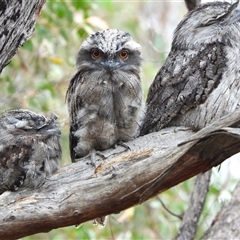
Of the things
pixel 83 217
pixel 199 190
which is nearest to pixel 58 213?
pixel 83 217

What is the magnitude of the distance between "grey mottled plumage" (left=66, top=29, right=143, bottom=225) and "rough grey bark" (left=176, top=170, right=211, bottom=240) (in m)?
0.73

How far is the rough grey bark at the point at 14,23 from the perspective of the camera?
2.61m

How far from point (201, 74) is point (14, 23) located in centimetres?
107

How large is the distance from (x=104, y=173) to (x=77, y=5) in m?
1.85

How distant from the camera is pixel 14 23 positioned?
2.65 m

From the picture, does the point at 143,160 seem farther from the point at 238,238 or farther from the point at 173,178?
the point at 238,238

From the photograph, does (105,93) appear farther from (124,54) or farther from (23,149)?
(23,149)

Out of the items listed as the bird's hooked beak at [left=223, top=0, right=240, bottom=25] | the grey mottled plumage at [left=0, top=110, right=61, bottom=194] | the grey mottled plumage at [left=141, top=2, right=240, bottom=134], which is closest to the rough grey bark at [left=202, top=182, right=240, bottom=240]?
the grey mottled plumage at [left=141, top=2, right=240, bottom=134]

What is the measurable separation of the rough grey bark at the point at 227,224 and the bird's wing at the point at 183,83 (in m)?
0.68

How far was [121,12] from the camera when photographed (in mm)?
6355

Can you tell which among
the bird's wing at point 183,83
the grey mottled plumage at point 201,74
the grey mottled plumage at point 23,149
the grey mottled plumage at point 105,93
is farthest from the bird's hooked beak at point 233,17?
the grey mottled plumage at point 23,149

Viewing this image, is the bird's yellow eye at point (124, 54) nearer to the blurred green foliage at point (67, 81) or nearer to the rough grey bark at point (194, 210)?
the blurred green foliage at point (67, 81)

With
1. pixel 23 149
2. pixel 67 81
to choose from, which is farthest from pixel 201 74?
pixel 67 81

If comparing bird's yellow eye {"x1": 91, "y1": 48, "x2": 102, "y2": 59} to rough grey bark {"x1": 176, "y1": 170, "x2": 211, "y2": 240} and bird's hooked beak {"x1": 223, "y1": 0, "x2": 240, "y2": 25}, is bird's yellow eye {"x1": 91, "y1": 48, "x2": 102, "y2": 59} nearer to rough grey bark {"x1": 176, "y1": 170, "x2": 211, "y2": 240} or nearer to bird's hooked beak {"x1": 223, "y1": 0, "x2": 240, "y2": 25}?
bird's hooked beak {"x1": 223, "y1": 0, "x2": 240, "y2": 25}
